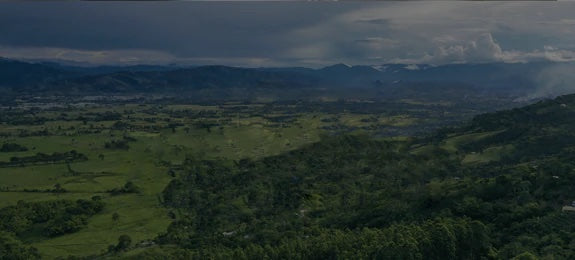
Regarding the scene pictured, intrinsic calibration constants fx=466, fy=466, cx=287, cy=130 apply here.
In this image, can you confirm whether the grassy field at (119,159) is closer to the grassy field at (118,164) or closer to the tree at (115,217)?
the grassy field at (118,164)

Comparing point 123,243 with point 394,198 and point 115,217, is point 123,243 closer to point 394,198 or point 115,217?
point 115,217

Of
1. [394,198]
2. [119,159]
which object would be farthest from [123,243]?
[119,159]

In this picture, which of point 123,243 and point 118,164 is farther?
point 118,164

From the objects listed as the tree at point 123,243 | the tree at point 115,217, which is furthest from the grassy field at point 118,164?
the tree at point 123,243

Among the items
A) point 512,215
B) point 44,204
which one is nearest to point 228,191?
point 44,204

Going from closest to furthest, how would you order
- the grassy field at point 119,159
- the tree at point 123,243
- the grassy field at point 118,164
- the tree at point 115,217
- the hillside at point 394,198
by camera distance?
the hillside at point 394,198, the tree at point 123,243, the grassy field at point 118,164, the grassy field at point 119,159, the tree at point 115,217

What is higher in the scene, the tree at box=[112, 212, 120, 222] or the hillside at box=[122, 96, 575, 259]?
the hillside at box=[122, 96, 575, 259]

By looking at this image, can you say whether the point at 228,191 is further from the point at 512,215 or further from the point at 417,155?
the point at 512,215

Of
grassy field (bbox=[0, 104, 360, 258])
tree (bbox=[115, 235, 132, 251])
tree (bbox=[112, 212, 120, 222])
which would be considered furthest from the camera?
tree (bbox=[112, 212, 120, 222])

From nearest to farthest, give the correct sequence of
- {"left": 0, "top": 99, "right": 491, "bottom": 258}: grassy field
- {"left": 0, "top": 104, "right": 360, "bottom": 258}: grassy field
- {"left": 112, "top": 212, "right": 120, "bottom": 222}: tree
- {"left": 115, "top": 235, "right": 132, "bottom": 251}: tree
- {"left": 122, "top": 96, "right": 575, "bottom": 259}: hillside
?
1. {"left": 122, "top": 96, "right": 575, "bottom": 259}: hillside
2. {"left": 115, "top": 235, "right": 132, "bottom": 251}: tree
3. {"left": 0, "top": 104, "right": 360, "bottom": 258}: grassy field
4. {"left": 0, "top": 99, "right": 491, "bottom": 258}: grassy field
5. {"left": 112, "top": 212, "right": 120, "bottom": 222}: tree

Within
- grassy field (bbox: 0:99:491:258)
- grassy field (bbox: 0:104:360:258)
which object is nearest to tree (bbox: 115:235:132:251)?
grassy field (bbox: 0:104:360:258)

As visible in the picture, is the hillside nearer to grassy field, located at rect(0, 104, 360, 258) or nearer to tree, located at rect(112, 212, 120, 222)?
grassy field, located at rect(0, 104, 360, 258)
